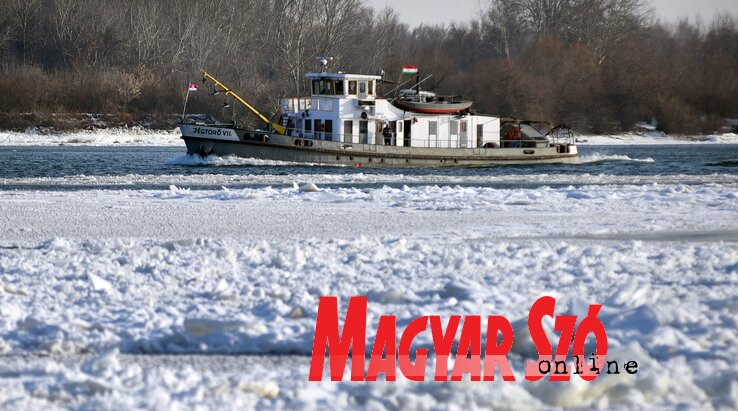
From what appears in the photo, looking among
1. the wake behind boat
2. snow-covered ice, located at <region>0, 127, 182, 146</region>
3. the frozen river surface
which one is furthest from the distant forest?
the frozen river surface

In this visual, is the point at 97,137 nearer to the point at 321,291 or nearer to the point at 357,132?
the point at 357,132

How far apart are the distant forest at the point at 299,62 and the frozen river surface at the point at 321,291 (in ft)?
153

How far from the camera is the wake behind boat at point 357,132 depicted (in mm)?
36656

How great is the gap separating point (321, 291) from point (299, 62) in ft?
183

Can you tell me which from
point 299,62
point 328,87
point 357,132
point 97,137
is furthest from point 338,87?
point 97,137

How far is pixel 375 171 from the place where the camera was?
34.8m

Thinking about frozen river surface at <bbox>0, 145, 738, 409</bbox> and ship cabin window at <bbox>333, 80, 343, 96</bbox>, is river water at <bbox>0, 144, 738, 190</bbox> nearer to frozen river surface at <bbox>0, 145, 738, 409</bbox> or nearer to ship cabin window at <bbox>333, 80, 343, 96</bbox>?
ship cabin window at <bbox>333, 80, 343, 96</bbox>

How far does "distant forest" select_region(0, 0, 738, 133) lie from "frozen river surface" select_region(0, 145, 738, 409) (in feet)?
153

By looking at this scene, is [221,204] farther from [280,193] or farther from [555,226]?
[555,226]

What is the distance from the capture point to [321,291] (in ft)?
29.1

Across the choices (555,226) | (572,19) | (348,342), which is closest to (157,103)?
(572,19)

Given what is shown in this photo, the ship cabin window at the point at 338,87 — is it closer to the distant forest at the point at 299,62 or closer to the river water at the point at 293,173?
the river water at the point at 293,173

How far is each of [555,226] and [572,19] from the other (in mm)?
80476

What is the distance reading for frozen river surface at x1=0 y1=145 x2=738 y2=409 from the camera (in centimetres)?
631
